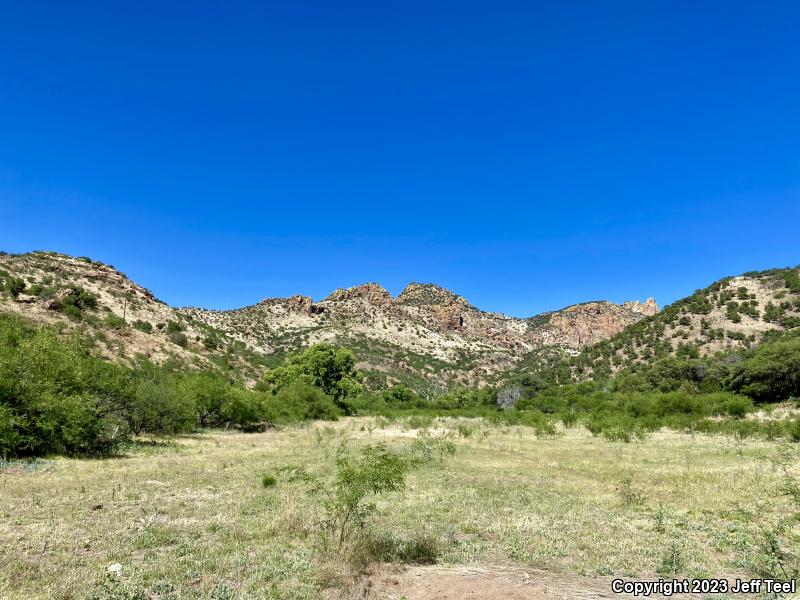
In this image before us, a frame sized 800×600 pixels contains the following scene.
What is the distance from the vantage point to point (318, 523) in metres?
11.7

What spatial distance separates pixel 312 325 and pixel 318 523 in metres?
115

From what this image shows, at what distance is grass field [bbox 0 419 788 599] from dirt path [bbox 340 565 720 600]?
413 millimetres

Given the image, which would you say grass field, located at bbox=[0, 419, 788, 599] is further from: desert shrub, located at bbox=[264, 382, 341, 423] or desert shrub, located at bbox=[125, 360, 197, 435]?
desert shrub, located at bbox=[264, 382, 341, 423]

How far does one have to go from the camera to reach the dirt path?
771 cm

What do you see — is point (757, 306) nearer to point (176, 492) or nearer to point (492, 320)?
point (176, 492)

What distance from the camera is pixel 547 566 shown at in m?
9.30

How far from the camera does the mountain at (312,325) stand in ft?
200

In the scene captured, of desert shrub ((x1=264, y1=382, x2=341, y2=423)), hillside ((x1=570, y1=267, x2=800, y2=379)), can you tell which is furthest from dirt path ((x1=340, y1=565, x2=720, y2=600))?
hillside ((x1=570, y1=267, x2=800, y2=379))

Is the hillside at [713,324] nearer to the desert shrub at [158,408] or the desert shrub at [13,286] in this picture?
the desert shrub at [158,408]

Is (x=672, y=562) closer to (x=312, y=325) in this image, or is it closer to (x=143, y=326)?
(x=143, y=326)

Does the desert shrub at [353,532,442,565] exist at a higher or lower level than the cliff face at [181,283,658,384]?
lower

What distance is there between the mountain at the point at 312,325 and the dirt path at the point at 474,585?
54908mm

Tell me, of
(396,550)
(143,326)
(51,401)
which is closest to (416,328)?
(143,326)

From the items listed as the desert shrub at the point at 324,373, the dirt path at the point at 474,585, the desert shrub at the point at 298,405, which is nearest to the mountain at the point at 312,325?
the desert shrub at the point at 324,373
